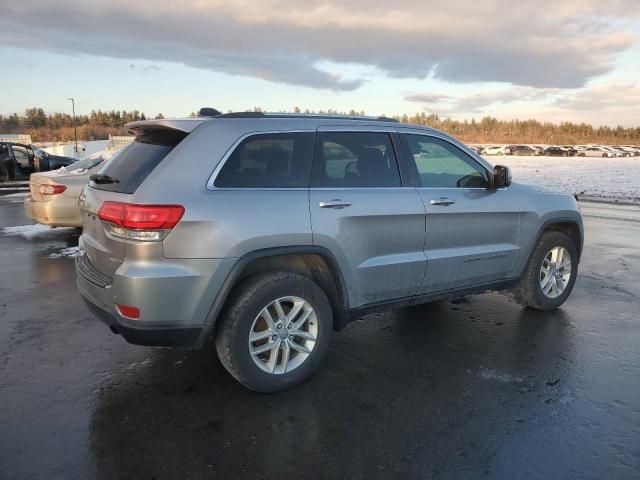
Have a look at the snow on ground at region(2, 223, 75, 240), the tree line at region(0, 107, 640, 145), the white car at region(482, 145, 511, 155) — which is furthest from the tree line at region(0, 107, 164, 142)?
the snow on ground at region(2, 223, 75, 240)

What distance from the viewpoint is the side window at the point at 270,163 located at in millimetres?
3432

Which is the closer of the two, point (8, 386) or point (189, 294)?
point (189, 294)

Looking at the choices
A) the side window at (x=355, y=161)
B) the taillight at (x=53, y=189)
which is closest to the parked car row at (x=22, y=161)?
the taillight at (x=53, y=189)

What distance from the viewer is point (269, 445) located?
2980 millimetres

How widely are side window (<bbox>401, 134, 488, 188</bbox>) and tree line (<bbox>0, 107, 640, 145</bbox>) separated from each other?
9596 centimetres

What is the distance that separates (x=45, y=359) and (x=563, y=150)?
65.8 m

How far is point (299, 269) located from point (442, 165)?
1.75m

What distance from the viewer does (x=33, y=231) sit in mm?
9836

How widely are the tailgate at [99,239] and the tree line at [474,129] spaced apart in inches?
3843

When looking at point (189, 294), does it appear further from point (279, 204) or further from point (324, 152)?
point (324, 152)

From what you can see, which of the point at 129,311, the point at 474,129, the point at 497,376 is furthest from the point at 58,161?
the point at 474,129

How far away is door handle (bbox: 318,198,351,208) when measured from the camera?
3.65m

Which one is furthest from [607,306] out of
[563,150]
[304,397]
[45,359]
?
[563,150]

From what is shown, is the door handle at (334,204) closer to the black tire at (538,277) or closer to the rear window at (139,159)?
the rear window at (139,159)
